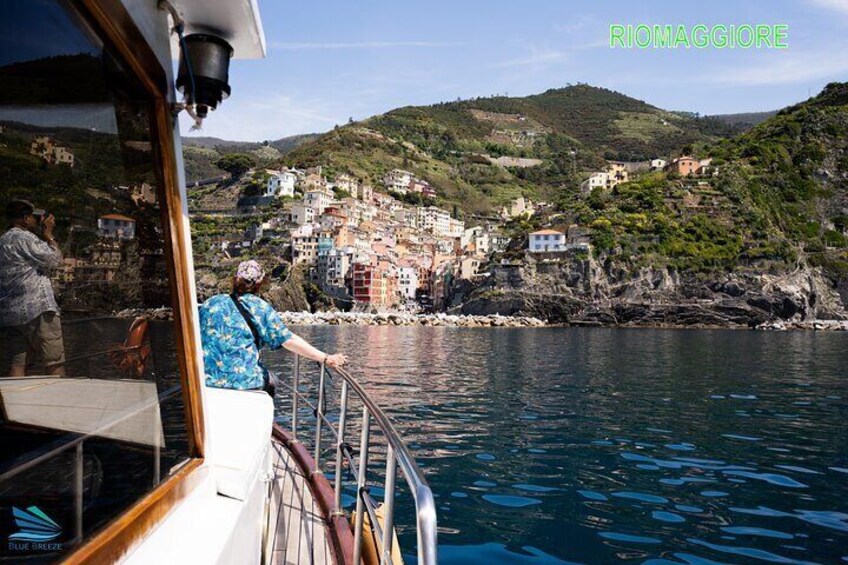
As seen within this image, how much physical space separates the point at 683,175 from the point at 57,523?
120 meters

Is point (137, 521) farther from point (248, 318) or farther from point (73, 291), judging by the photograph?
point (248, 318)

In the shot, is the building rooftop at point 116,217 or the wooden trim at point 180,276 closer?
the building rooftop at point 116,217

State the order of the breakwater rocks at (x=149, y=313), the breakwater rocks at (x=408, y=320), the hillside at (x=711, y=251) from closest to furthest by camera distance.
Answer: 1. the breakwater rocks at (x=149, y=313)
2. the breakwater rocks at (x=408, y=320)
3. the hillside at (x=711, y=251)

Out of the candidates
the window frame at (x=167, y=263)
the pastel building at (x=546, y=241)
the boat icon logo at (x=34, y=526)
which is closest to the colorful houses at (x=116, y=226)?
the window frame at (x=167, y=263)

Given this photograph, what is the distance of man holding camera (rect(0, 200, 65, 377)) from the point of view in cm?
121

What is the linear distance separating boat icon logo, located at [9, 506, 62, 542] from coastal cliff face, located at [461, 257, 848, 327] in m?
83.9

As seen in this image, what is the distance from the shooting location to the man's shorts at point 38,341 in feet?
4.18

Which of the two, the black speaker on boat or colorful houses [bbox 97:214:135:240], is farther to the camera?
the black speaker on boat

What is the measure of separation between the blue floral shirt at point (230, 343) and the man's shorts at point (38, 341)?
86.3 inches

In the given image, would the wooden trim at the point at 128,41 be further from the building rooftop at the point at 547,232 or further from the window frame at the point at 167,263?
the building rooftop at the point at 547,232

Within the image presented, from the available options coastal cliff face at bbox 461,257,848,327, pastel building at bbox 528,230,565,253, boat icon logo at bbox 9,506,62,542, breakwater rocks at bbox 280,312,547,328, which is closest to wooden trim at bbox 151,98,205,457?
boat icon logo at bbox 9,506,62,542

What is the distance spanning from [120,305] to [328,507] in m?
2.50

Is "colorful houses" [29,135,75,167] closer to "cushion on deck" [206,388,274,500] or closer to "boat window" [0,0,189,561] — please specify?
"boat window" [0,0,189,561]

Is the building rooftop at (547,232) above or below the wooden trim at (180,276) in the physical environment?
above
